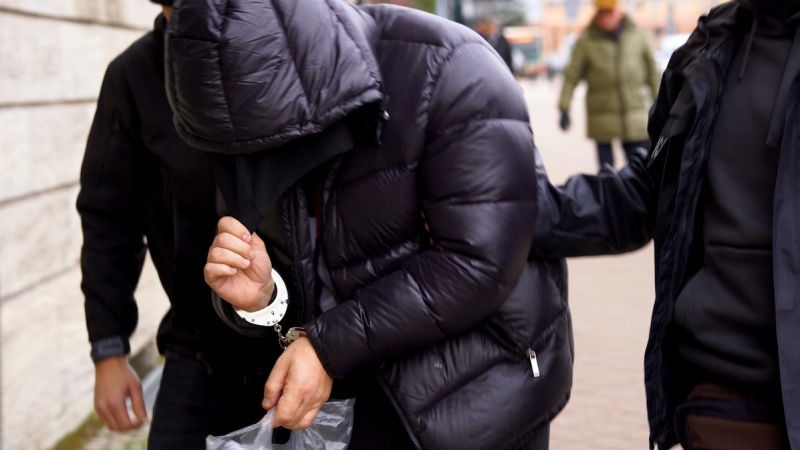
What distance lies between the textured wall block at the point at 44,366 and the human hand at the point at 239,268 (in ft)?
7.95

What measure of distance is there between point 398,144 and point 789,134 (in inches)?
27.5

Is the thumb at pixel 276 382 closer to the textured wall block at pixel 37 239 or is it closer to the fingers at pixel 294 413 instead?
the fingers at pixel 294 413

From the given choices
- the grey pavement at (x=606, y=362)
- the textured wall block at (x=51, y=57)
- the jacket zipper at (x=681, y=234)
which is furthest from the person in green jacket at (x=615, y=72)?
the jacket zipper at (x=681, y=234)

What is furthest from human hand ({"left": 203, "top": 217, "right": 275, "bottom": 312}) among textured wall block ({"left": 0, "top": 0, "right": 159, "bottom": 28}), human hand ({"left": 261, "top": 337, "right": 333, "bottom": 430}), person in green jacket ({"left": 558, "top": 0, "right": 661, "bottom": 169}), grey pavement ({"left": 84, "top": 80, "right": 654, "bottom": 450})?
person in green jacket ({"left": 558, "top": 0, "right": 661, "bottom": 169})

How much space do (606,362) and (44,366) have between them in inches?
111

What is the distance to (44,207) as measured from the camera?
482cm

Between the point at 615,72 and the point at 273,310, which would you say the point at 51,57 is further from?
the point at 615,72

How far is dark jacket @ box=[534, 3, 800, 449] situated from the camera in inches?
78.5

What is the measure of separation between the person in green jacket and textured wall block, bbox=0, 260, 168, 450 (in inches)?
209

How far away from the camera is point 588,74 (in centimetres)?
953

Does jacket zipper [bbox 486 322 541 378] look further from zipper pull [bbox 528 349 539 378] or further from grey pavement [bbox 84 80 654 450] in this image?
grey pavement [bbox 84 80 654 450]

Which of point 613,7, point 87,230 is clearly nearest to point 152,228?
point 87,230

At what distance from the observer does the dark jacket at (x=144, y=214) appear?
271cm

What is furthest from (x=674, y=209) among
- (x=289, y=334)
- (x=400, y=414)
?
(x=289, y=334)
